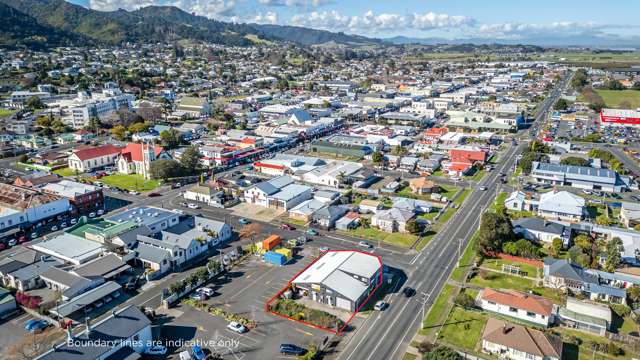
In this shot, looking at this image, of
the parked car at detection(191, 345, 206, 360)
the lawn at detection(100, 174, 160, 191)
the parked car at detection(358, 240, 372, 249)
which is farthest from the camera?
the lawn at detection(100, 174, 160, 191)

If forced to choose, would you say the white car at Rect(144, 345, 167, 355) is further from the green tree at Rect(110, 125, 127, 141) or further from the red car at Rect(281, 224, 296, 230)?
the green tree at Rect(110, 125, 127, 141)

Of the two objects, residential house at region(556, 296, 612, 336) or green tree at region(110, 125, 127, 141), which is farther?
green tree at region(110, 125, 127, 141)

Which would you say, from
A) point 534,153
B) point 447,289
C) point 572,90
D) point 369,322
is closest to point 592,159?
point 534,153

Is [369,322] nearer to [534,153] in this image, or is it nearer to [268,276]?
[268,276]

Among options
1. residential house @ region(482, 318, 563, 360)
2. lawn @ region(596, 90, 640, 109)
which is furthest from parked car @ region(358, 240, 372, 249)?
lawn @ region(596, 90, 640, 109)

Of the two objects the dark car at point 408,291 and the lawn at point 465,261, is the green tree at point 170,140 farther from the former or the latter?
the dark car at point 408,291

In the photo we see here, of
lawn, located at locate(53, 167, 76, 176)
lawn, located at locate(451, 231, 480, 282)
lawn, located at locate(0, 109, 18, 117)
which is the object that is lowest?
lawn, located at locate(451, 231, 480, 282)

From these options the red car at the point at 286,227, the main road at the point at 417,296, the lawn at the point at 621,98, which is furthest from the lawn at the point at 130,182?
the lawn at the point at 621,98

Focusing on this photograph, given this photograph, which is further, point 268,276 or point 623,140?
point 623,140
